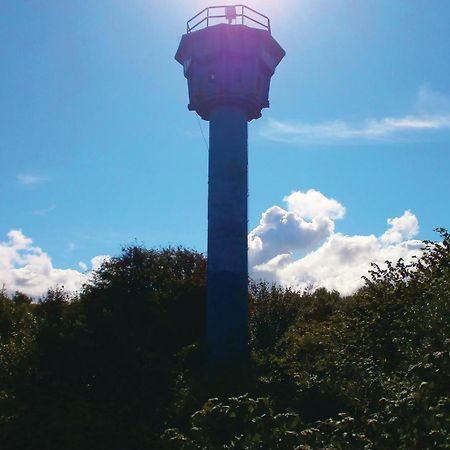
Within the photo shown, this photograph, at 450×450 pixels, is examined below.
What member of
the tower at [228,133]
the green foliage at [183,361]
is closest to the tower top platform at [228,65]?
the tower at [228,133]

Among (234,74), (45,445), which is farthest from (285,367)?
(234,74)

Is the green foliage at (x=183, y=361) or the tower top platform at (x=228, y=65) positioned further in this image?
the tower top platform at (x=228, y=65)

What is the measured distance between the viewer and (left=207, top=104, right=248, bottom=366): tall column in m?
22.4

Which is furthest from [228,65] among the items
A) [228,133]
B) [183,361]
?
[183,361]

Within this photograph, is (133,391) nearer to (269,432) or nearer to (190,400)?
(190,400)

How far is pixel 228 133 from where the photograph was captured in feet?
77.6

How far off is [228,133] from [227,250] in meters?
4.60

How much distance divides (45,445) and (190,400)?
3969 mm

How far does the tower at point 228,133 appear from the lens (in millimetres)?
22500

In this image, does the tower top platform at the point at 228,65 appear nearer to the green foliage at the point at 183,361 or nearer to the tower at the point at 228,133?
the tower at the point at 228,133

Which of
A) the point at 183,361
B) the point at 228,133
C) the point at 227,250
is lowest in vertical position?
the point at 183,361

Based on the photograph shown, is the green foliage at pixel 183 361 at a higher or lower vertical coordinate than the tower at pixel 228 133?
lower

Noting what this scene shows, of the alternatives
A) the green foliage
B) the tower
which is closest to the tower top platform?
the tower

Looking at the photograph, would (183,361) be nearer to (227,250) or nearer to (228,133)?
(227,250)
